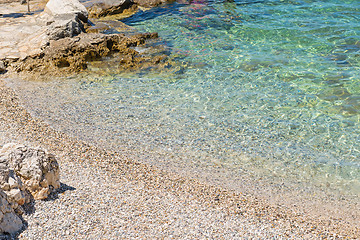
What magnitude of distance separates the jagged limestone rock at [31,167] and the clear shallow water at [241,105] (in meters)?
2.38

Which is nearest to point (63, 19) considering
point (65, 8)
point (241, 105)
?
point (65, 8)

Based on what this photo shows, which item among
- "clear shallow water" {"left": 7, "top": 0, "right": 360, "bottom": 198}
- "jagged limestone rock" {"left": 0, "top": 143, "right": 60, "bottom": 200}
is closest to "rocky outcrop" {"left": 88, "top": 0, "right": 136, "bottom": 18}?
"clear shallow water" {"left": 7, "top": 0, "right": 360, "bottom": 198}

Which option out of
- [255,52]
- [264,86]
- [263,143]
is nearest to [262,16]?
[255,52]

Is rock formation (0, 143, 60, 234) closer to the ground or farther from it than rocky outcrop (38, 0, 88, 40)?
closer to the ground

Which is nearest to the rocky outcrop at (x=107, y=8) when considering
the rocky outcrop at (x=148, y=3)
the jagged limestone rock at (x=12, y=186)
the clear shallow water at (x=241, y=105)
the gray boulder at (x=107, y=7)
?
the gray boulder at (x=107, y=7)

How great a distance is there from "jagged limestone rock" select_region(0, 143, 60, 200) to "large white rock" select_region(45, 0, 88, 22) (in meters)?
10.0

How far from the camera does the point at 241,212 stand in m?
4.96

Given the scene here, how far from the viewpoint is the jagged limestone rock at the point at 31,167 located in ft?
14.1

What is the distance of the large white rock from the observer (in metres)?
13.1

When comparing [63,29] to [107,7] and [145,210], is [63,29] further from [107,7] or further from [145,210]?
[145,210]

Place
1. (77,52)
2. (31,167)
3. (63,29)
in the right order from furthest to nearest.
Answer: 1. (63,29)
2. (77,52)
3. (31,167)

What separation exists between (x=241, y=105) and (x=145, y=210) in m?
4.65

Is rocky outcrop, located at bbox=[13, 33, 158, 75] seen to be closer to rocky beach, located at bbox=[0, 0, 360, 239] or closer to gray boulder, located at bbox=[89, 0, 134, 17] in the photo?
rocky beach, located at bbox=[0, 0, 360, 239]

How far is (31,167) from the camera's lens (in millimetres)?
4312
